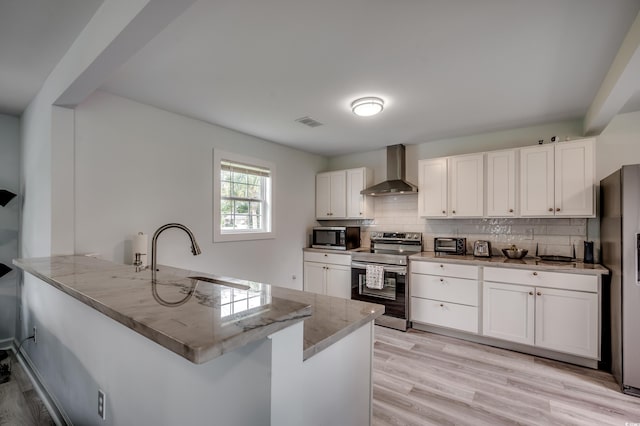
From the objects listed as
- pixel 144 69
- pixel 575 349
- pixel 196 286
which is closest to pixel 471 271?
pixel 575 349

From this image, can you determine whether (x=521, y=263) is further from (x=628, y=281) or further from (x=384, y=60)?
(x=384, y=60)

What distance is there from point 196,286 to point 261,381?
53cm

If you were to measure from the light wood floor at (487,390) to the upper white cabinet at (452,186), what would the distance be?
161 centimetres

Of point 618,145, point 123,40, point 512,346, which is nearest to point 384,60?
point 123,40

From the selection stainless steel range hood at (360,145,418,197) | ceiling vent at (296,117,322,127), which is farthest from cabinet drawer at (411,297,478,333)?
ceiling vent at (296,117,322,127)

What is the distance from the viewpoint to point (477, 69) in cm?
220

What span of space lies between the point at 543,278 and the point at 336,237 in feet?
8.18

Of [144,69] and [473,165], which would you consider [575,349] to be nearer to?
[473,165]

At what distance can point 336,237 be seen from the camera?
4457mm

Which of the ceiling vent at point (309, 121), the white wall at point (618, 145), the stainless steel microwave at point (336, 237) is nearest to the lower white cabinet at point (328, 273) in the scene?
the stainless steel microwave at point (336, 237)

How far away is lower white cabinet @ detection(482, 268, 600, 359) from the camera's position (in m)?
2.75

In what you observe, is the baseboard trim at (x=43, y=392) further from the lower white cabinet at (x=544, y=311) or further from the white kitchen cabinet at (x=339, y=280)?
the lower white cabinet at (x=544, y=311)

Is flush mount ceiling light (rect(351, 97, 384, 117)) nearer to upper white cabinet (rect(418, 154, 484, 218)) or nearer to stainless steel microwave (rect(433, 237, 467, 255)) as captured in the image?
upper white cabinet (rect(418, 154, 484, 218))

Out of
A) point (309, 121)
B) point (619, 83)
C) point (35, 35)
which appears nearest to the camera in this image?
point (35, 35)
